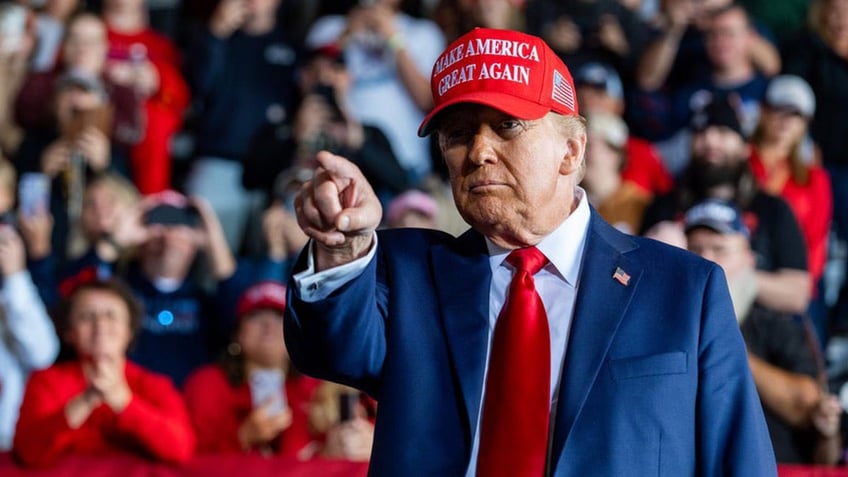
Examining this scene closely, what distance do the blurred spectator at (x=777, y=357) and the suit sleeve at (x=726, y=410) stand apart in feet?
7.71

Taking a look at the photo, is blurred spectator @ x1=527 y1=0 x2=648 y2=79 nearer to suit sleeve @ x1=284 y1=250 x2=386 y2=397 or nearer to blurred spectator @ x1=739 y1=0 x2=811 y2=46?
blurred spectator @ x1=739 y1=0 x2=811 y2=46

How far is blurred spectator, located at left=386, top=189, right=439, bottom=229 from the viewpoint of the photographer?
671 cm

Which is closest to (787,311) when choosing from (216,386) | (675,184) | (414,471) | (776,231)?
(776,231)

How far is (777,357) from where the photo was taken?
17.4 ft

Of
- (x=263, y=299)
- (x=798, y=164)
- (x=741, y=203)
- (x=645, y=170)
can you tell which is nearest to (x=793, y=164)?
(x=798, y=164)

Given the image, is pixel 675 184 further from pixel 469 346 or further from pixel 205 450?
pixel 469 346

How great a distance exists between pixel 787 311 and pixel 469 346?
3.74 metres

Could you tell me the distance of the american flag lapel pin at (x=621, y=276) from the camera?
2619mm

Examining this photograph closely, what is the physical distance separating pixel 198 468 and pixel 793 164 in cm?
387

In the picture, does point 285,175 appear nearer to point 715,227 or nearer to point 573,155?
point 715,227

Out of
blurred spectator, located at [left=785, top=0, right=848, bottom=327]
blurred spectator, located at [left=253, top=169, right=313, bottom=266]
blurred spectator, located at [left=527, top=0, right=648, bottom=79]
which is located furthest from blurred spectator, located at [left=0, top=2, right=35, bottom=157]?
blurred spectator, located at [left=785, top=0, right=848, bottom=327]

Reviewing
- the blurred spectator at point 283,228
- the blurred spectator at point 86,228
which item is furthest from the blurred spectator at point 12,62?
the blurred spectator at point 283,228

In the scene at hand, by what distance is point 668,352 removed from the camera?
2.53 m

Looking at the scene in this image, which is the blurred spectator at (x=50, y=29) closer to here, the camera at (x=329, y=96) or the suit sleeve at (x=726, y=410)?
the camera at (x=329, y=96)
